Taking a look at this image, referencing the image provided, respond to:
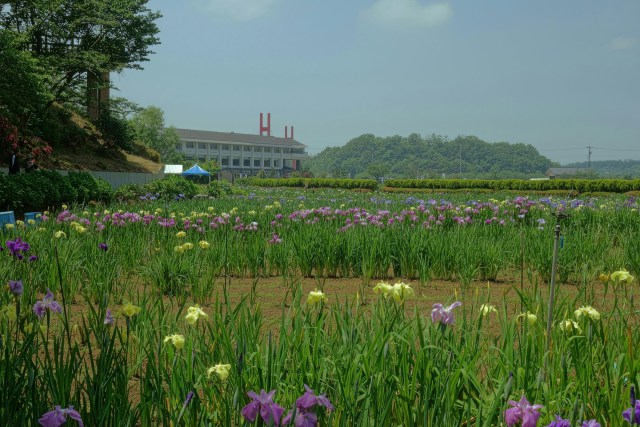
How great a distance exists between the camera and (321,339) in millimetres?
2453

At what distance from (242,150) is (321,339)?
98.8 meters

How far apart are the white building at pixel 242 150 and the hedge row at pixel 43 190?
247ft

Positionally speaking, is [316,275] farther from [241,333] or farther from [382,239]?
[241,333]

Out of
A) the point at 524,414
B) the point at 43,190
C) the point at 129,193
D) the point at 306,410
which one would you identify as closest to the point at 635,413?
the point at 524,414

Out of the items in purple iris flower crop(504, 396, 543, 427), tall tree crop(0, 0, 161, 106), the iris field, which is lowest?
the iris field

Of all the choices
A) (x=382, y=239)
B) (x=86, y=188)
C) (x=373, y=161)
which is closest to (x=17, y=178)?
(x=86, y=188)

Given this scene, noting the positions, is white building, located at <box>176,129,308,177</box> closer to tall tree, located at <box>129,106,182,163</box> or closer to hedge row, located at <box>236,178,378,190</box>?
tall tree, located at <box>129,106,182,163</box>

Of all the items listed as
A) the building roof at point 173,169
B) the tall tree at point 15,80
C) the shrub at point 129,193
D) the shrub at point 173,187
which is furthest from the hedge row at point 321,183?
the tall tree at point 15,80

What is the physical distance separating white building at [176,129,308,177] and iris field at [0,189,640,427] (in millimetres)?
86657

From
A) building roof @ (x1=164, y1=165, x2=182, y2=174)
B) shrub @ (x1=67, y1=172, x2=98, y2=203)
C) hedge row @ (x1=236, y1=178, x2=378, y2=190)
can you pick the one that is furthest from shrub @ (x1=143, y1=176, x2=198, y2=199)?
building roof @ (x1=164, y1=165, x2=182, y2=174)

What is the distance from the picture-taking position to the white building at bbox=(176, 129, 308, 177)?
3733 inches

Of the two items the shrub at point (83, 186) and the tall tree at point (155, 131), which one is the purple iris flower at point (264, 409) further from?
the tall tree at point (155, 131)

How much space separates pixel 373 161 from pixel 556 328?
163 m

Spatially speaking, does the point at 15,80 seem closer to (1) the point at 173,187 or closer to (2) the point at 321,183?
(1) the point at 173,187
